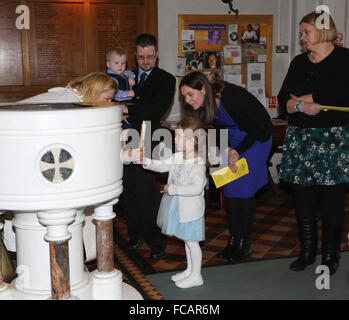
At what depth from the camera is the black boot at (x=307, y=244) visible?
3131mm

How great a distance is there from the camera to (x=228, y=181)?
321cm

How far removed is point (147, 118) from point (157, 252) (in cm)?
Result: 95

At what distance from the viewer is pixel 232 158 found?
3.18 meters

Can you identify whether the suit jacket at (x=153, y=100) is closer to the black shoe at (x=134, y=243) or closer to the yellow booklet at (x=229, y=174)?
the yellow booklet at (x=229, y=174)

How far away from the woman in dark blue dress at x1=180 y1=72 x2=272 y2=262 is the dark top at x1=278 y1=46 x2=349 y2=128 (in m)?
0.29

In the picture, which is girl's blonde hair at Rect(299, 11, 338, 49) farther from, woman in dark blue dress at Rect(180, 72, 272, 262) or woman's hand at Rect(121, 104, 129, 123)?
woman's hand at Rect(121, 104, 129, 123)

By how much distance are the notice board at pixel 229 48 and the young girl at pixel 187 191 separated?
2.51 m

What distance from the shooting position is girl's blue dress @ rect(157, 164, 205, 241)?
110 inches

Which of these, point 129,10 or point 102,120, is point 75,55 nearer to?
point 129,10

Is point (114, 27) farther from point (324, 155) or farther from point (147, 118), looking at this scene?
point (324, 155)

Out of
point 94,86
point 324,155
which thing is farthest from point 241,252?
point 94,86

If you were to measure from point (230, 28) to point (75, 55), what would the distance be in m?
1.73

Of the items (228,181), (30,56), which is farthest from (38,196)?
(30,56)

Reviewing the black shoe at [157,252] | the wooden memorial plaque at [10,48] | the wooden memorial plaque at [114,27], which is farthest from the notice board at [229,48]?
the black shoe at [157,252]
